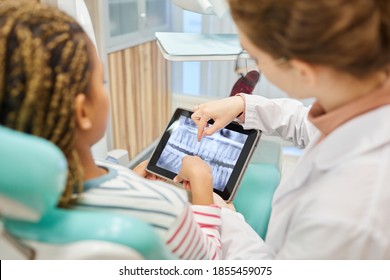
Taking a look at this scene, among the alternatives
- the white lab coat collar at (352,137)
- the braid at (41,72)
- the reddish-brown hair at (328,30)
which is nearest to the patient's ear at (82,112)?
the braid at (41,72)

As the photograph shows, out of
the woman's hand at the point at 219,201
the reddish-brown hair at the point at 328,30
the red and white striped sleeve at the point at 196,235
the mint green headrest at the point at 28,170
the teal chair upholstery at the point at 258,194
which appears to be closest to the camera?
the mint green headrest at the point at 28,170

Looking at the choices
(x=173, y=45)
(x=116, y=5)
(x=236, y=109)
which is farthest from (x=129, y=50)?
(x=236, y=109)

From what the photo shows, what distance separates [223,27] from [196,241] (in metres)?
1.77

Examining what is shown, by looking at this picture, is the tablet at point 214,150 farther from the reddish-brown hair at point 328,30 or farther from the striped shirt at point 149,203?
the reddish-brown hair at point 328,30

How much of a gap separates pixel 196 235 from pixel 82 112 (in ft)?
0.94

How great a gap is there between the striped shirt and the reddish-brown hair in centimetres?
29

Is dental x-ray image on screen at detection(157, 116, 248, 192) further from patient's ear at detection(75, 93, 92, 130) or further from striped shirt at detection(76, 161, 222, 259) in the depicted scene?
patient's ear at detection(75, 93, 92, 130)

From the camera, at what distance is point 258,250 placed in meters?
0.83

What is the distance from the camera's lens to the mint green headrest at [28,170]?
39 cm

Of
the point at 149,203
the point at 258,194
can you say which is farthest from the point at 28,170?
the point at 258,194

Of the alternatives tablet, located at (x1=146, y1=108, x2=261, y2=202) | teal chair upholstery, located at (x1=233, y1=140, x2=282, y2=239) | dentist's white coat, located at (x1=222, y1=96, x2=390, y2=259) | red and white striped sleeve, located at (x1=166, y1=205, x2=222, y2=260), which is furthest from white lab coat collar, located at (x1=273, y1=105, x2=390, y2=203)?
teal chair upholstery, located at (x1=233, y1=140, x2=282, y2=239)

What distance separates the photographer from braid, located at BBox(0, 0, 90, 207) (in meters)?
0.47

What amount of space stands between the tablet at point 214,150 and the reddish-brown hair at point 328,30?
0.47 meters

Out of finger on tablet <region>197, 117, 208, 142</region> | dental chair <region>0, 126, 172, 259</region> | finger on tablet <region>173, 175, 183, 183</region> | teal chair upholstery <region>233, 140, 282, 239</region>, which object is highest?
dental chair <region>0, 126, 172, 259</region>
